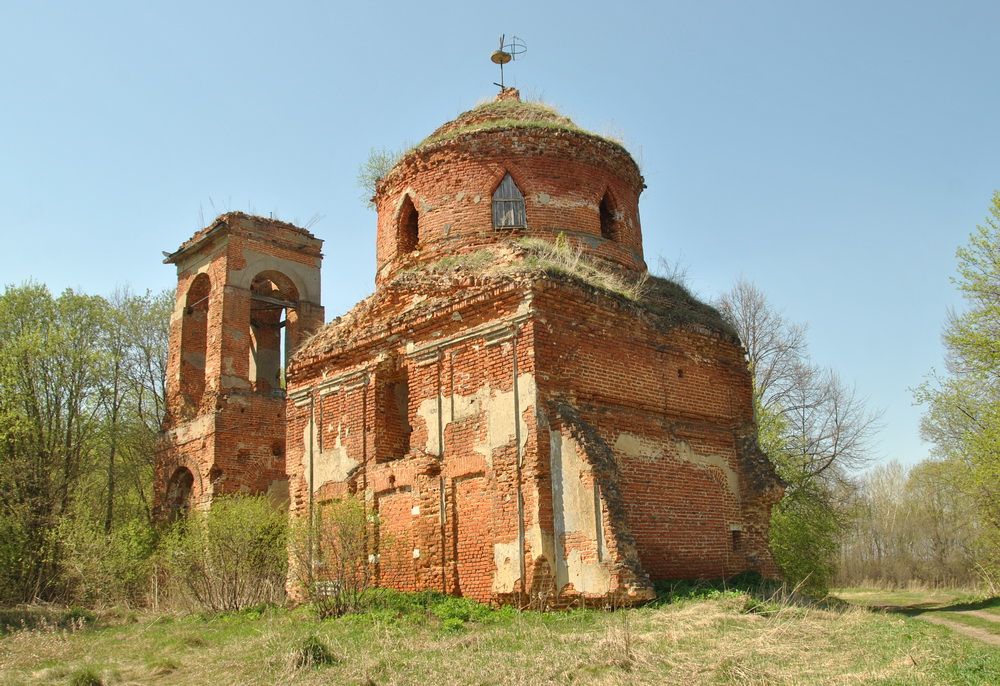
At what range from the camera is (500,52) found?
53.1ft

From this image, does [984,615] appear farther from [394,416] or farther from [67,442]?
[67,442]

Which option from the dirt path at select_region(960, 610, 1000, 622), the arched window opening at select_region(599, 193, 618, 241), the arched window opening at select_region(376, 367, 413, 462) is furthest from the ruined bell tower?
the dirt path at select_region(960, 610, 1000, 622)

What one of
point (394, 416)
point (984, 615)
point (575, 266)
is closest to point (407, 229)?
point (394, 416)

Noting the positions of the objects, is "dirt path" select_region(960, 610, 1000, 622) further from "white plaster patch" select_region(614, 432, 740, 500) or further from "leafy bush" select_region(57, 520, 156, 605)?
"leafy bush" select_region(57, 520, 156, 605)

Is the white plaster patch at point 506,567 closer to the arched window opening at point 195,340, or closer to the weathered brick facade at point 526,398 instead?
the weathered brick facade at point 526,398

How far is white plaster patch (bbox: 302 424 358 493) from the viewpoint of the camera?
12.3m

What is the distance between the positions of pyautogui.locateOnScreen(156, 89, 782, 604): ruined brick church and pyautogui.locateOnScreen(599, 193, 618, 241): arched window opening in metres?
0.03

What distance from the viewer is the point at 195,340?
19.7 meters

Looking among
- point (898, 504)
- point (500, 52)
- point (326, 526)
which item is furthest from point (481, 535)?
point (898, 504)

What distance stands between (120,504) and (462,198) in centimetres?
1685

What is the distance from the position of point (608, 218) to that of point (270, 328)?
9.62 metres

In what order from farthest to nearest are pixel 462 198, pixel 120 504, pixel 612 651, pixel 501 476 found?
1. pixel 120 504
2. pixel 462 198
3. pixel 501 476
4. pixel 612 651

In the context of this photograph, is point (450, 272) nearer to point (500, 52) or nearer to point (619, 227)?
point (619, 227)

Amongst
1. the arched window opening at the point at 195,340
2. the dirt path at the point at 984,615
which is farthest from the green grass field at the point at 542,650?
the arched window opening at the point at 195,340
